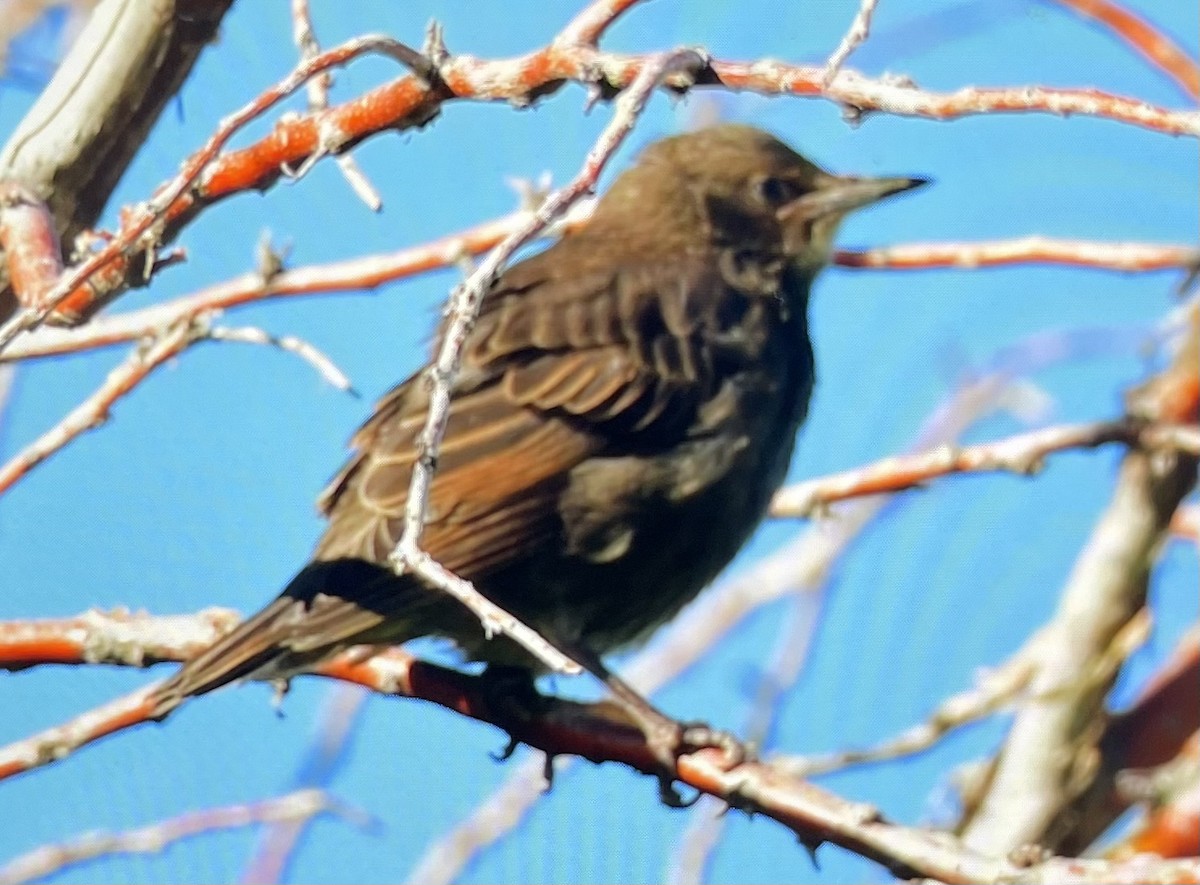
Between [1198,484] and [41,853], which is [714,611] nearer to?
[1198,484]

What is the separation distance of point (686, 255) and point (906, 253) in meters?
0.66

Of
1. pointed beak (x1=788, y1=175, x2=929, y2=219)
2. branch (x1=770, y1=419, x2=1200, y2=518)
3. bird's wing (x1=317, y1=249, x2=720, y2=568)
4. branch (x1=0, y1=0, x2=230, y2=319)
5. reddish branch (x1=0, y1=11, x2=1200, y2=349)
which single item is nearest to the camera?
reddish branch (x1=0, y1=11, x2=1200, y2=349)

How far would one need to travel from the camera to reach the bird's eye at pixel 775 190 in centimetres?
561

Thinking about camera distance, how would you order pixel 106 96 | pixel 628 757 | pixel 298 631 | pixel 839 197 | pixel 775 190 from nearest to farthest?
pixel 106 96 < pixel 298 631 < pixel 628 757 < pixel 839 197 < pixel 775 190

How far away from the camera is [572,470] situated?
15.0 feet

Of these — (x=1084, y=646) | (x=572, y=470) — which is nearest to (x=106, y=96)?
(x=572, y=470)

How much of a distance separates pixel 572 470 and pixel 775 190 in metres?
1.44

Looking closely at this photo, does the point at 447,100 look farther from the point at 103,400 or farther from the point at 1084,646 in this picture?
the point at 1084,646

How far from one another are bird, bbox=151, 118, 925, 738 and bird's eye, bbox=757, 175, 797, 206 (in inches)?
14.3

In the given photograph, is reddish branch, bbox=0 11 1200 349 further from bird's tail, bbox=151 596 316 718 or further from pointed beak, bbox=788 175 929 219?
pointed beak, bbox=788 175 929 219

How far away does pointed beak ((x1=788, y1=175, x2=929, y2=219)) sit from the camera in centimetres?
543

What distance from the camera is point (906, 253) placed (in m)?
4.99

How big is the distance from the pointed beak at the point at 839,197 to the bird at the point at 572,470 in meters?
0.09

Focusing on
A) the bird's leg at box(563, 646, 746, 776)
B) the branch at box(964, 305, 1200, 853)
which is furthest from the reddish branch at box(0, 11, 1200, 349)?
the branch at box(964, 305, 1200, 853)
